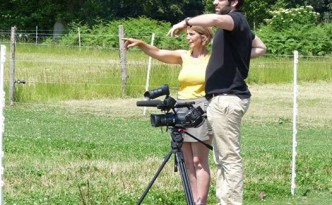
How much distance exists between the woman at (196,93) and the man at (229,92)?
2.20 ft

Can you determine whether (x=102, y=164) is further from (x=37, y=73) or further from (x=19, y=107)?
(x=37, y=73)

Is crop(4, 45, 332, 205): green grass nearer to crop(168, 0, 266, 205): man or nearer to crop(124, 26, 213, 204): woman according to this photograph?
crop(124, 26, 213, 204): woman

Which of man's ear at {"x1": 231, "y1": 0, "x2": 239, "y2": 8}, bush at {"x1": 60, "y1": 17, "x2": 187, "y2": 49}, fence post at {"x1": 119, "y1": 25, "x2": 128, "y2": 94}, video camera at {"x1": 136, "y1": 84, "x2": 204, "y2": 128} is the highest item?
man's ear at {"x1": 231, "y1": 0, "x2": 239, "y2": 8}

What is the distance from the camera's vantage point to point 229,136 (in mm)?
6816

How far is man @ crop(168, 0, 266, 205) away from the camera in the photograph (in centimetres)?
679

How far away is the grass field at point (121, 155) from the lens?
8.62 meters

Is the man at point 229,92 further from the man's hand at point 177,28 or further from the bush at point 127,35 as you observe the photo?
the bush at point 127,35

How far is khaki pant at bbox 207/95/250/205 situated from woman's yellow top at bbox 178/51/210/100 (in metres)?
0.71

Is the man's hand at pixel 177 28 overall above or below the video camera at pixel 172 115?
above

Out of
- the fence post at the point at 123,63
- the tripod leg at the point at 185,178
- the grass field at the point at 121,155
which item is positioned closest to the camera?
the tripod leg at the point at 185,178

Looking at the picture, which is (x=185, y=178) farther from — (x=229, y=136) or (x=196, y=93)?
(x=196, y=93)

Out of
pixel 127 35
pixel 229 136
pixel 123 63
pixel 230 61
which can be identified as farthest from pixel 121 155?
pixel 127 35

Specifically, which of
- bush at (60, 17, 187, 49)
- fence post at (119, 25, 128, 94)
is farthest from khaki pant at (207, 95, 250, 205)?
bush at (60, 17, 187, 49)

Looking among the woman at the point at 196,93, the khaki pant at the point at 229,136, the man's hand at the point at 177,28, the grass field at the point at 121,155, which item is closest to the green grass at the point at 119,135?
the grass field at the point at 121,155
